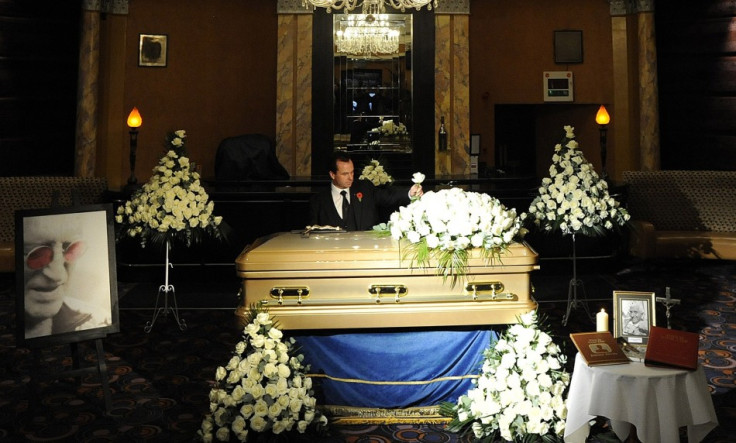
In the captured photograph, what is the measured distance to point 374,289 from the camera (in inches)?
142

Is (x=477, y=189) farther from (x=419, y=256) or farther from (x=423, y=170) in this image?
(x=419, y=256)

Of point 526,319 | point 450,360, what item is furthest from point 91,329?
point 526,319

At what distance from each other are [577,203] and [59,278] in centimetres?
364

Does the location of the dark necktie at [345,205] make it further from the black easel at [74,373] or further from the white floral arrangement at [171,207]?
the black easel at [74,373]

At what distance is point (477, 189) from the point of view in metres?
7.52

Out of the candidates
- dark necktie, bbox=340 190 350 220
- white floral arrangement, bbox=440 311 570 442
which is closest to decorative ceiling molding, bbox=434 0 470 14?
dark necktie, bbox=340 190 350 220

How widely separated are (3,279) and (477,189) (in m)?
5.13

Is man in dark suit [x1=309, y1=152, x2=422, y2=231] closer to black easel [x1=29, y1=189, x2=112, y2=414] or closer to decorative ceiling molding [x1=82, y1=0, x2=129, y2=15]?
black easel [x1=29, y1=189, x2=112, y2=414]

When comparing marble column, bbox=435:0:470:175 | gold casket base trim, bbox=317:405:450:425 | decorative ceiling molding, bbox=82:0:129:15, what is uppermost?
decorative ceiling molding, bbox=82:0:129:15

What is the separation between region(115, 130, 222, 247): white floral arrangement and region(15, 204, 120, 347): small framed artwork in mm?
1389

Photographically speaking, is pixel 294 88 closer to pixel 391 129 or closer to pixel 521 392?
pixel 391 129

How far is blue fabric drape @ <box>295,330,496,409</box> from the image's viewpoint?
376cm

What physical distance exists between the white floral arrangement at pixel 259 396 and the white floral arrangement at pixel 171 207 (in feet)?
7.19

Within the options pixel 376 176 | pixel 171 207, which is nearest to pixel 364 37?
pixel 376 176
